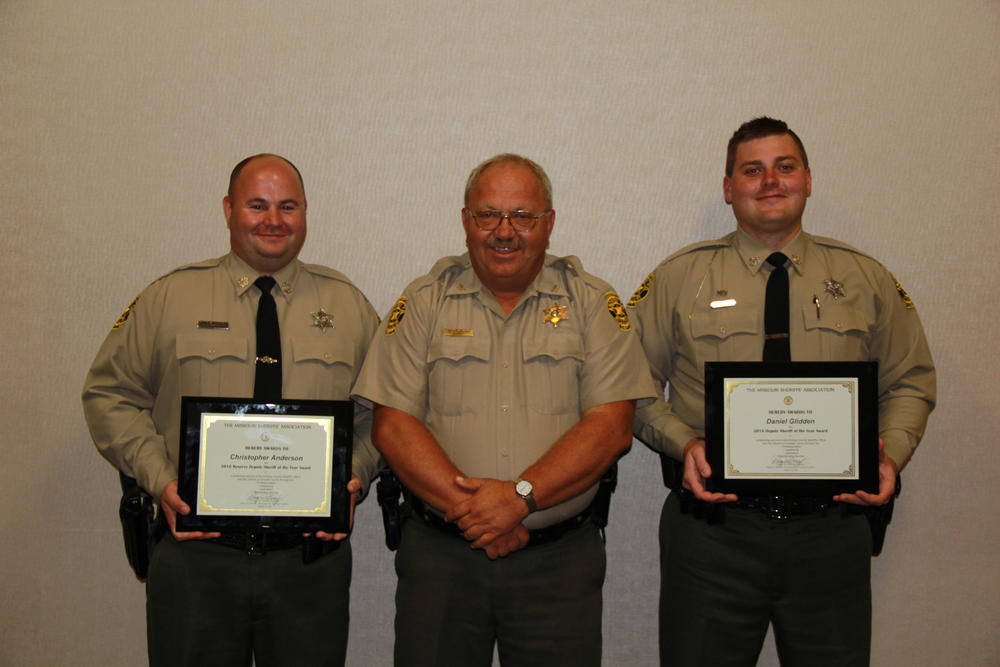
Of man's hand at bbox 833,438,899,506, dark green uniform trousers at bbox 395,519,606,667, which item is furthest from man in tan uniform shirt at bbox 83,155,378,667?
man's hand at bbox 833,438,899,506

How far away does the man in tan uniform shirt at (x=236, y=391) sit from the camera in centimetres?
230

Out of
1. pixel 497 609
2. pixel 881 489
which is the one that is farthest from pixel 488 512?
pixel 881 489

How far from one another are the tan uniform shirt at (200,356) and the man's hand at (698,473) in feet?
3.35

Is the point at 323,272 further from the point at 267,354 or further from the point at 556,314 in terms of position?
the point at 556,314

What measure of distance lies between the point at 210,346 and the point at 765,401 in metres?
1.77

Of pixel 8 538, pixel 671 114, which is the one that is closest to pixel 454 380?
pixel 671 114

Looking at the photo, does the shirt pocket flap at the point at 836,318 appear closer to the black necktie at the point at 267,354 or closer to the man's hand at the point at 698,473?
the man's hand at the point at 698,473

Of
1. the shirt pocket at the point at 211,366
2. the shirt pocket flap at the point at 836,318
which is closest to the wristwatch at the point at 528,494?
the shirt pocket at the point at 211,366

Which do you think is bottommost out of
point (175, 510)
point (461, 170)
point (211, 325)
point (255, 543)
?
point (255, 543)

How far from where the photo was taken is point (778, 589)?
238 cm

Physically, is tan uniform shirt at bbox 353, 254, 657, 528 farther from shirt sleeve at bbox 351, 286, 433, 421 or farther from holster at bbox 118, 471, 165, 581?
holster at bbox 118, 471, 165, 581

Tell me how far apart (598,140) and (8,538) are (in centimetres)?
303

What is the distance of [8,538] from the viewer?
3182mm

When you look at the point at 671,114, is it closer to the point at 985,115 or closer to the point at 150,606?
the point at 985,115
